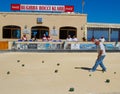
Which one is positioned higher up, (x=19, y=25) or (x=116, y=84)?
(x=19, y=25)

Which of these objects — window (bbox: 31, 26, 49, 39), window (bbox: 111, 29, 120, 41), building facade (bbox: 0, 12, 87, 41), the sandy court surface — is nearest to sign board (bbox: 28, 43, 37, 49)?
building facade (bbox: 0, 12, 87, 41)

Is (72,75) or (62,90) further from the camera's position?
(72,75)

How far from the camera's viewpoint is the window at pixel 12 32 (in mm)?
43781

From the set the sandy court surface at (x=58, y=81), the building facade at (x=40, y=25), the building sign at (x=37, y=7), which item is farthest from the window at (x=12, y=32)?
the sandy court surface at (x=58, y=81)

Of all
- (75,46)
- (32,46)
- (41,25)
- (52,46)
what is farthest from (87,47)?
(41,25)

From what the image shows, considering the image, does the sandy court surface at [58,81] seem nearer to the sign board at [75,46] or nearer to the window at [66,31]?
the sign board at [75,46]

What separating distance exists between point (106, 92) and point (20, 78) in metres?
4.17

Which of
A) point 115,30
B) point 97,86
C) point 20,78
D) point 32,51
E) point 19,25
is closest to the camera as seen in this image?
point 97,86

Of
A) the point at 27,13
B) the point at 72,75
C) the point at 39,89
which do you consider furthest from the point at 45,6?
the point at 39,89

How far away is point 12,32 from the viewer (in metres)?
43.9

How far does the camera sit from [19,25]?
4350 centimetres

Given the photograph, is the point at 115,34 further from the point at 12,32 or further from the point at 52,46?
the point at 52,46

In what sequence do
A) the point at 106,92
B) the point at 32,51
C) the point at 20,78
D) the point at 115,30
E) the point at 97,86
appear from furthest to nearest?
the point at 115,30 < the point at 32,51 < the point at 20,78 < the point at 97,86 < the point at 106,92

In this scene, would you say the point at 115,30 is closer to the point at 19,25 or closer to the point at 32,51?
the point at 19,25
